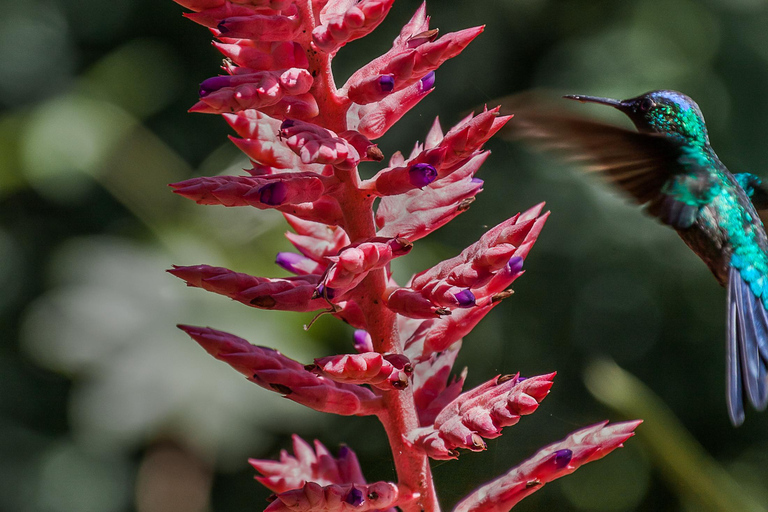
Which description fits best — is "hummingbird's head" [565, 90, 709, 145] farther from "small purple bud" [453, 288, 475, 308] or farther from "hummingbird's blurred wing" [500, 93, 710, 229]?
"small purple bud" [453, 288, 475, 308]

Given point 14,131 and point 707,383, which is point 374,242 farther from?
point 707,383

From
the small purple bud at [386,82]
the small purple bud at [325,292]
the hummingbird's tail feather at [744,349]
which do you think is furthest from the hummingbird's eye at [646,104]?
the small purple bud at [325,292]

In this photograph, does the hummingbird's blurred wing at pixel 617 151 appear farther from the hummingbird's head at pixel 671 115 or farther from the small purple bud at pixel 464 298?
the small purple bud at pixel 464 298

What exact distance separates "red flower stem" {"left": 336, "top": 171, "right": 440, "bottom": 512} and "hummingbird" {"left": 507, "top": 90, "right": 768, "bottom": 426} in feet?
1.11

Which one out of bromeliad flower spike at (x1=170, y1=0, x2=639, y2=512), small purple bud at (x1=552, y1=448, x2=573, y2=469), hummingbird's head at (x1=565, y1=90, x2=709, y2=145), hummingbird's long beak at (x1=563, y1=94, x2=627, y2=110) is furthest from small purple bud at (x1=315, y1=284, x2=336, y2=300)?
hummingbird's head at (x1=565, y1=90, x2=709, y2=145)

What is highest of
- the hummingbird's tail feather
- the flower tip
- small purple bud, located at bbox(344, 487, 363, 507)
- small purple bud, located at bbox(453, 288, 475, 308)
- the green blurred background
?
the flower tip

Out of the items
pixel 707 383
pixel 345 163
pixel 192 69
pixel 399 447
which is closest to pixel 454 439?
pixel 399 447

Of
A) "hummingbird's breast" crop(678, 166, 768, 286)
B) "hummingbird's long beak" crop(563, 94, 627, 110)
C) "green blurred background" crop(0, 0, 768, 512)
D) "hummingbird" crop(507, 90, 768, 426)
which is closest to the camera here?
"hummingbird" crop(507, 90, 768, 426)

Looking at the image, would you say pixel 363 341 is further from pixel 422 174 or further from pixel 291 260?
pixel 422 174

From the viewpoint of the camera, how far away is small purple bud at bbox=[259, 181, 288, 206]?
88cm

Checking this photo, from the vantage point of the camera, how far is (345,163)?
2.97ft

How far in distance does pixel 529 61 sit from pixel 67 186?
241 cm

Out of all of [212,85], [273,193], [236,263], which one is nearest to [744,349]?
[273,193]

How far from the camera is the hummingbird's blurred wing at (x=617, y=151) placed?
45.5 inches
